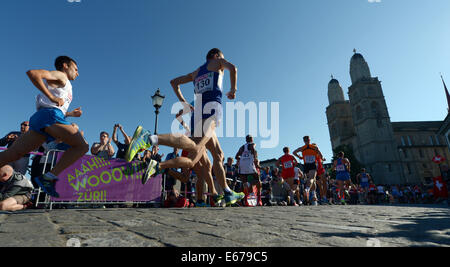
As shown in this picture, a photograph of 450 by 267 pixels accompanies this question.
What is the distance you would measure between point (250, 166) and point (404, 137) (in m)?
77.6

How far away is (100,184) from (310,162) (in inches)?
258

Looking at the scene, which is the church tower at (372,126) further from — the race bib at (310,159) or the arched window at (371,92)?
the race bib at (310,159)

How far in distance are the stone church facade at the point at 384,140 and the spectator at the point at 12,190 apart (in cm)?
6715

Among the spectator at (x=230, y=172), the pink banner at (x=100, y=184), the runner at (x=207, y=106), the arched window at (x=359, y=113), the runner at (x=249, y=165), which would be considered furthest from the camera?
the arched window at (x=359, y=113)

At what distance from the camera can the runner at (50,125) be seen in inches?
108

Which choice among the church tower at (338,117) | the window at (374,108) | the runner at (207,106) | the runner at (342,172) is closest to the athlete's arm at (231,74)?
the runner at (207,106)

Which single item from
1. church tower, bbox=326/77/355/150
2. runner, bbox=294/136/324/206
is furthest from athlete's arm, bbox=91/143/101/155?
church tower, bbox=326/77/355/150

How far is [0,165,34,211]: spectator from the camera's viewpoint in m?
3.79

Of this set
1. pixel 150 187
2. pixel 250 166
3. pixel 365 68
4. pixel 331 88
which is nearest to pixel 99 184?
pixel 150 187

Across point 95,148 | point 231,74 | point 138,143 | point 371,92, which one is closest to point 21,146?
point 138,143

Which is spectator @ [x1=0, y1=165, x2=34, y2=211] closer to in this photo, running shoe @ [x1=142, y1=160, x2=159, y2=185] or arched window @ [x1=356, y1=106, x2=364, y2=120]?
running shoe @ [x1=142, y1=160, x2=159, y2=185]

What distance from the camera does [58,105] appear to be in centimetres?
294
